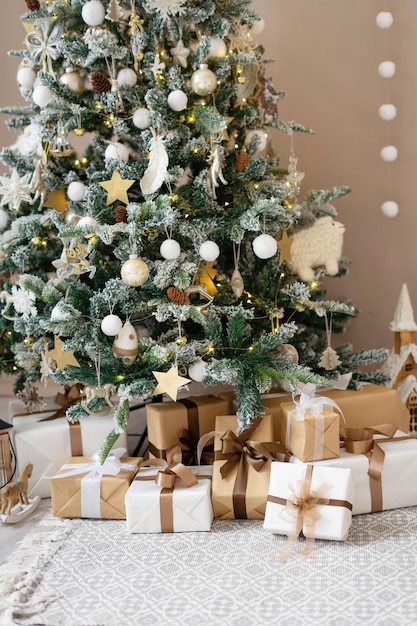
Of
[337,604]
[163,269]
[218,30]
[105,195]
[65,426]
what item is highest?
[218,30]

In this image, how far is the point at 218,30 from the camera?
1824mm

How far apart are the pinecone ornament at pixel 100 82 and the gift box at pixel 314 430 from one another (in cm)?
99

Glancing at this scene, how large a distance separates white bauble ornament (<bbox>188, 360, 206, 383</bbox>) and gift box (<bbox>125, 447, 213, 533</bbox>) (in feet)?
0.84

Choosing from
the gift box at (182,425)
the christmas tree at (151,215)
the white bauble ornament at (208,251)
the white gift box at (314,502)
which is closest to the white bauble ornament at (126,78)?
the christmas tree at (151,215)

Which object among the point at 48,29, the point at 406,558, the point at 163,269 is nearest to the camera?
the point at 406,558

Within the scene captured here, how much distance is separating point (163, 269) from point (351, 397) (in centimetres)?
66

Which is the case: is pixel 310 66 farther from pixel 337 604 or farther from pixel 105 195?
pixel 337 604

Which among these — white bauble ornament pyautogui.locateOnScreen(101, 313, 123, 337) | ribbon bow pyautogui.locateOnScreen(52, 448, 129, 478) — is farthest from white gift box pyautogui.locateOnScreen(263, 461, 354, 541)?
white bauble ornament pyautogui.locateOnScreen(101, 313, 123, 337)

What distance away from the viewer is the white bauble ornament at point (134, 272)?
1681 mm

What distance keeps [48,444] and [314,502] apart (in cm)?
79

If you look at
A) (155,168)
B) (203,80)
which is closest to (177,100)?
(203,80)

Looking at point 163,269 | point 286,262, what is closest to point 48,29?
point 163,269

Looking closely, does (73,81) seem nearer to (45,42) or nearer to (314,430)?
(45,42)

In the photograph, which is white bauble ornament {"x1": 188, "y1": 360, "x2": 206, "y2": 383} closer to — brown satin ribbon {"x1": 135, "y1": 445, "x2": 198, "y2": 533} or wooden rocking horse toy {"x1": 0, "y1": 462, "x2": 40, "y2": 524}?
brown satin ribbon {"x1": 135, "y1": 445, "x2": 198, "y2": 533}
